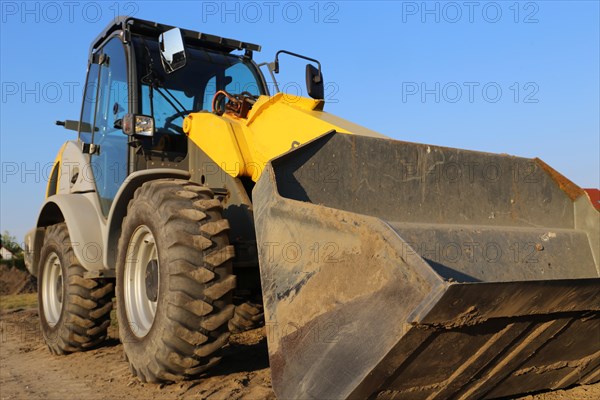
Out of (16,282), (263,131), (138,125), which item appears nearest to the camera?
(263,131)

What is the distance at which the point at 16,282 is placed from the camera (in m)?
15.3

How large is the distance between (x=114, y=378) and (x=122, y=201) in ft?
4.30

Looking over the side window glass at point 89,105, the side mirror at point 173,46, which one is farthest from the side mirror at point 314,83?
the side window glass at point 89,105

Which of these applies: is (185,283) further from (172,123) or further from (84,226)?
(84,226)

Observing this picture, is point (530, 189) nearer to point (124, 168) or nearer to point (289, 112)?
point (289, 112)

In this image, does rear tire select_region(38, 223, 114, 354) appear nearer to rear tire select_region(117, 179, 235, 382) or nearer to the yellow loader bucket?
rear tire select_region(117, 179, 235, 382)

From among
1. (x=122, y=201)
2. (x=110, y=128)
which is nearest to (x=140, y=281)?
(x=122, y=201)

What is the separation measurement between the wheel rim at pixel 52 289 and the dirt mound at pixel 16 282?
9035 millimetres

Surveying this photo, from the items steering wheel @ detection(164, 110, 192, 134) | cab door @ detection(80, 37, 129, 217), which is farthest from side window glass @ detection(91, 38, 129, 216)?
steering wheel @ detection(164, 110, 192, 134)

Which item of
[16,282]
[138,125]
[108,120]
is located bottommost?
[16,282]

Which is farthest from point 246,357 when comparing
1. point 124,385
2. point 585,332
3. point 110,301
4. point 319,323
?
point 585,332

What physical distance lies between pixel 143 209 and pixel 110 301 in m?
2.01

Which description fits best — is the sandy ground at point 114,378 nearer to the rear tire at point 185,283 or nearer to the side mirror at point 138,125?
the rear tire at point 185,283

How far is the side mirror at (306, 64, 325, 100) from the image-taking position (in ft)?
15.5
